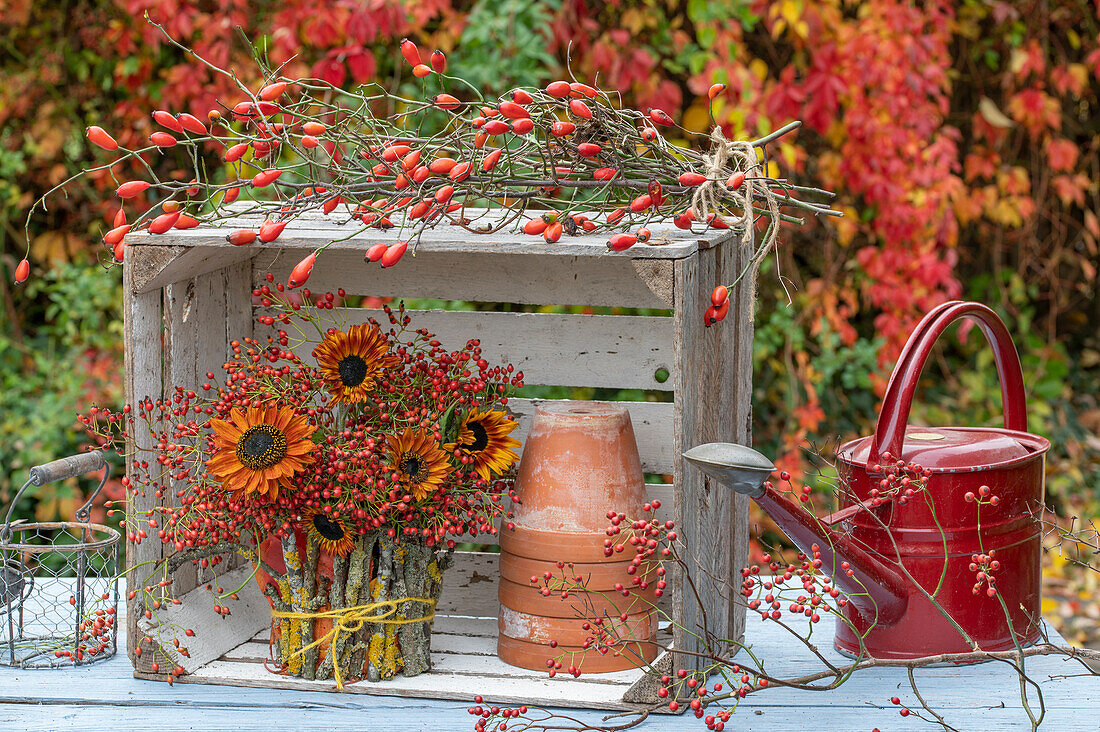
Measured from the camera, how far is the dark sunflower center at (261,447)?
1146 millimetres

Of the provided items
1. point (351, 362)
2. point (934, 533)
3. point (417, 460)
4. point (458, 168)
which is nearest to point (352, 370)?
point (351, 362)

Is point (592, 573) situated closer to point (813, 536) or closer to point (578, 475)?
point (578, 475)

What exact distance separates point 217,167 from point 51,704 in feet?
5.99

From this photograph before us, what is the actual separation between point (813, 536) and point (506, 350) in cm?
49

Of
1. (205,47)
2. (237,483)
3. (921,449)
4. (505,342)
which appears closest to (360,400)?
(237,483)

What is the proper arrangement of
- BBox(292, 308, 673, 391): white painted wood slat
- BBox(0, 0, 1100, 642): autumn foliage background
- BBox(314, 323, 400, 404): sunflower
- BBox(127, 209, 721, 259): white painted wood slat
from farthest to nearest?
BBox(0, 0, 1100, 642): autumn foliage background → BBox(292, 308, 673, 391): white painted wood slat → BBox(314, 323, 400, 404): sunflower → BBox(127, 209, 721, 259): white painted wood slat

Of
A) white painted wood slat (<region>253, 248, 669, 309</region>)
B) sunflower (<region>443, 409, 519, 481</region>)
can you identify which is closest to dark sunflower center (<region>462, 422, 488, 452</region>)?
sunflower (<region>443, 409, 519, 481</region>)

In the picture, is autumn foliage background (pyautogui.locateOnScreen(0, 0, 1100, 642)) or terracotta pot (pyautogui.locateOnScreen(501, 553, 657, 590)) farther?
autumn foliage background (pyautogui.locateOnScreen(0, 0, 1100, 642))

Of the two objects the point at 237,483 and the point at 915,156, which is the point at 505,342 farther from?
the point at 915,156

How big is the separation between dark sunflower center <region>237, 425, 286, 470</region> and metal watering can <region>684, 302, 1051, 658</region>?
0.52 meters

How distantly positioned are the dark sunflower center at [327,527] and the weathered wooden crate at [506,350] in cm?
10

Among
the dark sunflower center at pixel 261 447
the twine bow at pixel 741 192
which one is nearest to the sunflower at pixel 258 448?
the dark sunflower center at pixel 261 447

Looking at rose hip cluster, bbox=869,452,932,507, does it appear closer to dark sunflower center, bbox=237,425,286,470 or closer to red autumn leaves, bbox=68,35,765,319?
red autumn leaves, bbox=68,35,765,319

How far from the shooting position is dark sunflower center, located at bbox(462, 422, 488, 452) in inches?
49.4
